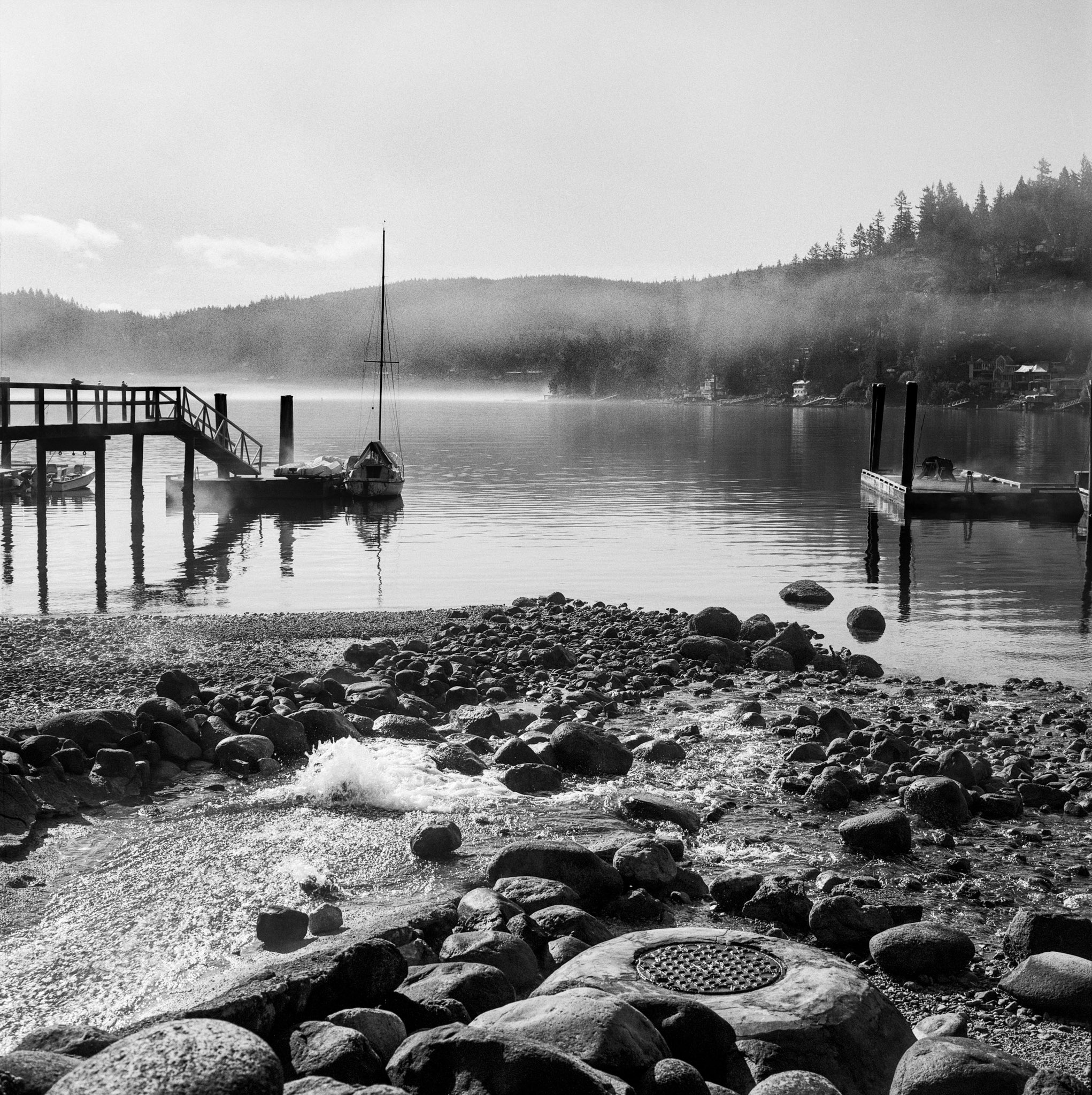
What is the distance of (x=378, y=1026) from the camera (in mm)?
6160

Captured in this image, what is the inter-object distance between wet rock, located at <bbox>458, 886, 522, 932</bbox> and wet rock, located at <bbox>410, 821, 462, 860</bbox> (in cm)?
177

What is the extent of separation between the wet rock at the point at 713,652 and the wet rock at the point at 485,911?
1034 centimetres

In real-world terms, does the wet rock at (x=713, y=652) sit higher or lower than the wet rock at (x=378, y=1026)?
lower

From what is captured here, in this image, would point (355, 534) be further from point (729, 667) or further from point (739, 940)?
point (739, 940)

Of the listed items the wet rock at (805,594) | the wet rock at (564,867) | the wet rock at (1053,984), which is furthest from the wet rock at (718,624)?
the wet rock at (1053,984)

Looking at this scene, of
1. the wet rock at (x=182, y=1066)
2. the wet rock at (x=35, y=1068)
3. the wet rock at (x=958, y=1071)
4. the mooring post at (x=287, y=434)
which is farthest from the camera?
the mooring post at (x=287, y=434)

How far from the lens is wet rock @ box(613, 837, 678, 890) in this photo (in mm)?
9344

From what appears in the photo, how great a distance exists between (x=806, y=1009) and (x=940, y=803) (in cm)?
493

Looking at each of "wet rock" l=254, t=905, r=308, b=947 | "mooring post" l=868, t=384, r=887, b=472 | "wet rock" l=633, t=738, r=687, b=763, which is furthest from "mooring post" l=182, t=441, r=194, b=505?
"wet rock" l=254, t=905, r=308, b=947

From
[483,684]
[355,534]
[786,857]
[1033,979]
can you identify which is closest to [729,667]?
[483,684]

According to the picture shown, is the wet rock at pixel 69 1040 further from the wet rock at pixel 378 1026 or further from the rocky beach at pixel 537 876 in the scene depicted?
the wet rock at pixel 378 1026

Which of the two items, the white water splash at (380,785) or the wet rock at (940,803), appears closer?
the wet rock at (940,803)

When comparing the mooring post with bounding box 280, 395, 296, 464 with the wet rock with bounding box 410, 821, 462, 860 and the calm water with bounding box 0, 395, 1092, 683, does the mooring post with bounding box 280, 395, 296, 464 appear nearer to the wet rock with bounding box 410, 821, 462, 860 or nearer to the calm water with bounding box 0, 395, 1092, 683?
the calm water with bounding box 0, 395, 1092, 683

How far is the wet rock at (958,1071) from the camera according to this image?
605cm
